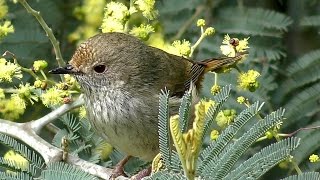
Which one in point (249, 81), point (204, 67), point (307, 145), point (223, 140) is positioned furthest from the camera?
point (204, 67)

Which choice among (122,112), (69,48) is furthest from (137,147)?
(69,48)

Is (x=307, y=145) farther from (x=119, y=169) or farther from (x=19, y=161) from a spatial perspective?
(x=19, y=161)

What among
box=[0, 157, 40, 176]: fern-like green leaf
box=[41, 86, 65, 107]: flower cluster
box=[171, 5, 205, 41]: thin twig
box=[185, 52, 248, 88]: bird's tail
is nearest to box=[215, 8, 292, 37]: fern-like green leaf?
box=[171, 5, 205, 41]: thin twig

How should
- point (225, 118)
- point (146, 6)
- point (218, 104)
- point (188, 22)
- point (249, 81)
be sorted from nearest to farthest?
1. point (218, 104)
2. point (225, 118)
3. point (249, 81)
4. point (146, 6)
5. point (188, 22)

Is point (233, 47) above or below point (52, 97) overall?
above

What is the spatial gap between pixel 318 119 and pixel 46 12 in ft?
6.47

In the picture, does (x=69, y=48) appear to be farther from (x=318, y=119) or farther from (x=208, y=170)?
(x=208, y=170)

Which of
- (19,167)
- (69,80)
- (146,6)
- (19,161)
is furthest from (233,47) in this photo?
(19,167)

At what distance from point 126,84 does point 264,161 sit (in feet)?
5.71

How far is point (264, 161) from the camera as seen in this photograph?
335 centimetres

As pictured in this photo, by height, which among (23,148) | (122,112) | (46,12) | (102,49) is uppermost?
(46,12)

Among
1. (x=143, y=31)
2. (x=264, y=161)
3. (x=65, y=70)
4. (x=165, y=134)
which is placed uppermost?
(x=143, y=31)

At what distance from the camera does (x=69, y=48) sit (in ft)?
20.1

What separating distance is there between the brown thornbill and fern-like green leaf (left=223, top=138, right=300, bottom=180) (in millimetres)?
1311
